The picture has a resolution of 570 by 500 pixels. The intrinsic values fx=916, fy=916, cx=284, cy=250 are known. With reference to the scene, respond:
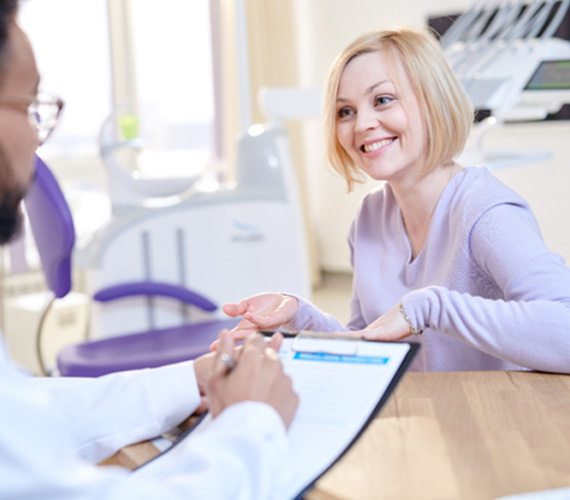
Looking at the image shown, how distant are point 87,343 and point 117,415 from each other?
1404 mm

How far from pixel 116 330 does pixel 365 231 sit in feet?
3.81

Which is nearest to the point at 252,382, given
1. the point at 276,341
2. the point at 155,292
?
the point at 276,341

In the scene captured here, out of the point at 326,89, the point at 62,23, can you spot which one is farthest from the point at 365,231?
the point at 62,23

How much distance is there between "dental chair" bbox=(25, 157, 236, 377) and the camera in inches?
84.7

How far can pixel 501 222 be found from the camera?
1390mm

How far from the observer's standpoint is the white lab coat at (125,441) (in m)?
0.69

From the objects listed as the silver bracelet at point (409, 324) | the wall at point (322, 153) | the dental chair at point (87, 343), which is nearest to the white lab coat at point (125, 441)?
the silver bracelet at point (409, 324)

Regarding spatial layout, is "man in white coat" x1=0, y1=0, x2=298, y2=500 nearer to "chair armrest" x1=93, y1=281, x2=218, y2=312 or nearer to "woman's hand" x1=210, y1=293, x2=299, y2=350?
"woman's hand" x1=210, y1=293, x2=299, y2=350

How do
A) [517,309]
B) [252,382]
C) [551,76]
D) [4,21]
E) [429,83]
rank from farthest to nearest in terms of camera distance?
1. [551,76]
2. [429,83]
3. [517,309]
4. [252,382]
5. [4,21]

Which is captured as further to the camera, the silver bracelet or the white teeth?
the white teeth

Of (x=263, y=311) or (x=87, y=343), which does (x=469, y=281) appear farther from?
(x=87, y=343)

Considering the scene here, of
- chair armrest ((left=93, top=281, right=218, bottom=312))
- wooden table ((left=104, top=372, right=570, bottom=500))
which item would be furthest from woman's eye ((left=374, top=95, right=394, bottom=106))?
chair armrest ((left=93, top=281, right=218, bottom=312))

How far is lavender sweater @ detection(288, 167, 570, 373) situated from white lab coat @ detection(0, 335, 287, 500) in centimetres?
43

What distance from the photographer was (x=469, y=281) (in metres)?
1.49
